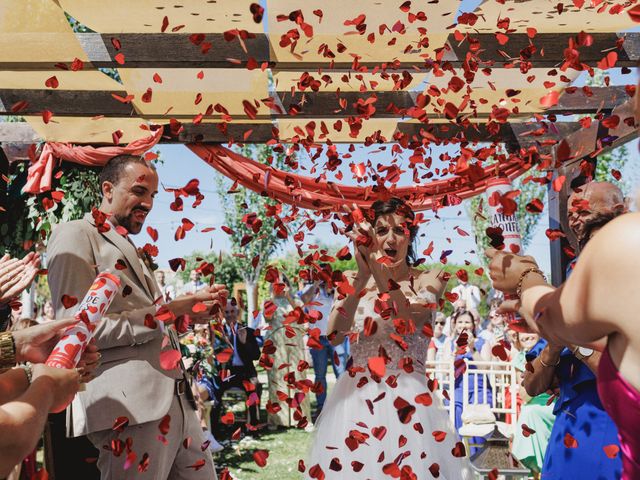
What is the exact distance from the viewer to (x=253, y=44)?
4.57 metres

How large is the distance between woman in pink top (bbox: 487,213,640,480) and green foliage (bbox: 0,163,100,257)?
5173 mm

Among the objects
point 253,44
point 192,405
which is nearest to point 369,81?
point 253,44

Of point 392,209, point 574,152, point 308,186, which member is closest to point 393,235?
point 392,209

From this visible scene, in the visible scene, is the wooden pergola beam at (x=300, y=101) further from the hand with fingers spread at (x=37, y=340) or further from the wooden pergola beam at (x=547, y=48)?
the hand with fingers spread at (x=37, y=340)

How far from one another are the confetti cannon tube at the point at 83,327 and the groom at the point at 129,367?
589mm

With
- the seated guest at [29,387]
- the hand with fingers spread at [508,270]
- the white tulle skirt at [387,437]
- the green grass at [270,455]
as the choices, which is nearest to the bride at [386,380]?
the white tulle skirt at [387,437]

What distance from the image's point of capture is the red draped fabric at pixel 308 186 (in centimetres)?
614

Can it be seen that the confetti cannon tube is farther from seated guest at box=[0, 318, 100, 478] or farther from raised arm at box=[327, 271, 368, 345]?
raised arm at box=[327, 271, 368, 345]

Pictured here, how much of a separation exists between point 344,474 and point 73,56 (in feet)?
11.0

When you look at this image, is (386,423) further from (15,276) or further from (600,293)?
(600,293)

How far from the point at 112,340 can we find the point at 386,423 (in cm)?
148

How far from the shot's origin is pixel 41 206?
20.3ft

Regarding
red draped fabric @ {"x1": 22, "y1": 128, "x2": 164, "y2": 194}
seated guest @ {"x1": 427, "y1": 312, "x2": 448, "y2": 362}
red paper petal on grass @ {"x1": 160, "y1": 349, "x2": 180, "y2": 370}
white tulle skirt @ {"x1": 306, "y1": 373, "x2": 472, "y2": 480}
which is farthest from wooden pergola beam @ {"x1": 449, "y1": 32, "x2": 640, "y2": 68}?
seated guest @ {"x1": 427, "y1": 312, "x2": 448, "y2": 362}

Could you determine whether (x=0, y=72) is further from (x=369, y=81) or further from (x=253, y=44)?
(x=369, y=81)
